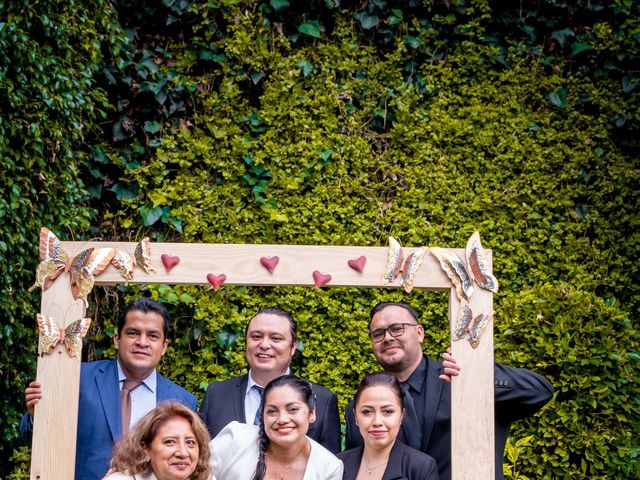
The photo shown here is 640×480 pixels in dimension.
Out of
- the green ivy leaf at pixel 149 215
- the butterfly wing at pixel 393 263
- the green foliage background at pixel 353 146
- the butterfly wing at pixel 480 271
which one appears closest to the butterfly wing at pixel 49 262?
the butterfly wing at pixel 393 263

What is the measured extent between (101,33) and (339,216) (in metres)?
2.20

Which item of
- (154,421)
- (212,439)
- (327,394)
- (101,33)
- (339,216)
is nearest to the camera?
(154,421)

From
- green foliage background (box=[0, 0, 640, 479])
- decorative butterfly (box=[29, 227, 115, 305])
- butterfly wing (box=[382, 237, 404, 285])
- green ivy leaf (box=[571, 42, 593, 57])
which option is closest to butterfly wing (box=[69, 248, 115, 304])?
decorative butterfly (box=[29, 227, 115, 305])

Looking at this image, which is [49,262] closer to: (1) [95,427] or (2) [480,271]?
(1) [95,427]

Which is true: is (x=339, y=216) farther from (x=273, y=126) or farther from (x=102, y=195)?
(x=102, y=195)

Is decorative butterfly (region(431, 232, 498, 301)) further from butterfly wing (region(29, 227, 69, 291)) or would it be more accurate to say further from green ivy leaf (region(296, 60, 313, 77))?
green ivy leaf (region(296, 60, 313, 77))

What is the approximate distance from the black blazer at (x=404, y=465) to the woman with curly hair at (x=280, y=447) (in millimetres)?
89

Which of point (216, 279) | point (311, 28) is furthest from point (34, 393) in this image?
point (311, 28)

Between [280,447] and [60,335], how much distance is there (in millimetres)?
1078

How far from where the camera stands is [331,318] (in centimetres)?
665

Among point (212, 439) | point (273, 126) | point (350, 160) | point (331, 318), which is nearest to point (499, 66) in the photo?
point (350, 160)

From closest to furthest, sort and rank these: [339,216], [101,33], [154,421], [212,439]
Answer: [154,421], [212,439], [101,33], [339,216]

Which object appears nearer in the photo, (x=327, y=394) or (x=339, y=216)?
(x=327, y=394)

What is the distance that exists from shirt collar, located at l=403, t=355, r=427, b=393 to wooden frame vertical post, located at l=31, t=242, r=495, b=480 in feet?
1.64
